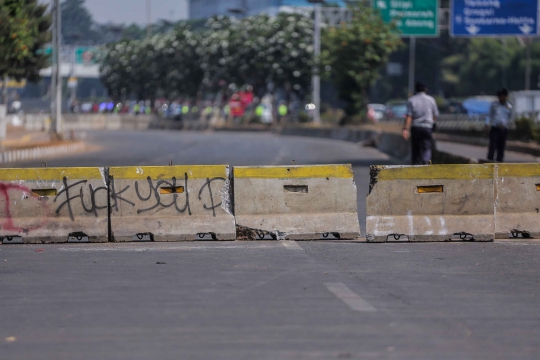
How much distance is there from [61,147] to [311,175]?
28.4 meters

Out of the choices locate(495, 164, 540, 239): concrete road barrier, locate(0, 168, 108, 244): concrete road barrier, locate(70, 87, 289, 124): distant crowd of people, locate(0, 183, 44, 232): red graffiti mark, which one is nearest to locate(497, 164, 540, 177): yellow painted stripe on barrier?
locate(495, 164, 540, 239): concrete road barrier

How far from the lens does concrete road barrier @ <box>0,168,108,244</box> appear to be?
11.8 metres

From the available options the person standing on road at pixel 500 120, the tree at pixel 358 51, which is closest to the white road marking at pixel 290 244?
the person standing on road at pixel 500 120

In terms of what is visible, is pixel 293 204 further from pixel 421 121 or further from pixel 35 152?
pixel 35 152

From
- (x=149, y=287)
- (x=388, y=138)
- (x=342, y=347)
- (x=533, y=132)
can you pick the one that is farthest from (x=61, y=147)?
(x=342, y=347)

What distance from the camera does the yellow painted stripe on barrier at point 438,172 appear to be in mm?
11742

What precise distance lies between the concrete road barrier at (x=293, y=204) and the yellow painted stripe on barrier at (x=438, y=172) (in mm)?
473

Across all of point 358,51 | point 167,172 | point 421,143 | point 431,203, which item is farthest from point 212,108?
point 431,203

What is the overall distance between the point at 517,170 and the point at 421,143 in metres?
6.31

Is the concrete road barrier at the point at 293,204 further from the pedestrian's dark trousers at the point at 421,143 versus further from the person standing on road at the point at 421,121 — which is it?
the pedestrian's dark trousers at the point at 421,143

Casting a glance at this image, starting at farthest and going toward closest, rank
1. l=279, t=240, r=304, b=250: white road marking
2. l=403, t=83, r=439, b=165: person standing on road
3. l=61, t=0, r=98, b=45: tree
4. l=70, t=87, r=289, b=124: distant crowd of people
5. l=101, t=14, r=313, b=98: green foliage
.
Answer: l=61, t=0, r=98, b=45: tree → l=70, t=87, r=289, b=124: distant crowd of people → l=101, t=14, r=313, b=98: green foliage → l=403, t=83, r=439, b=165: person standing on road → l=279, t=240, r=304, b=250: white road marking

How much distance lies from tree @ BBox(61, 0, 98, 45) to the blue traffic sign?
9583cm

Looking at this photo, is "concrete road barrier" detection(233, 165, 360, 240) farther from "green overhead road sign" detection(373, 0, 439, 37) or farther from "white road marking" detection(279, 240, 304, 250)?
"green overhead road sign" detection(373, 0, 439, 37)

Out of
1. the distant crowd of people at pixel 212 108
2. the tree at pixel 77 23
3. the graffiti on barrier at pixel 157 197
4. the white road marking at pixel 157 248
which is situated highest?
the tree at pixel 77 23
